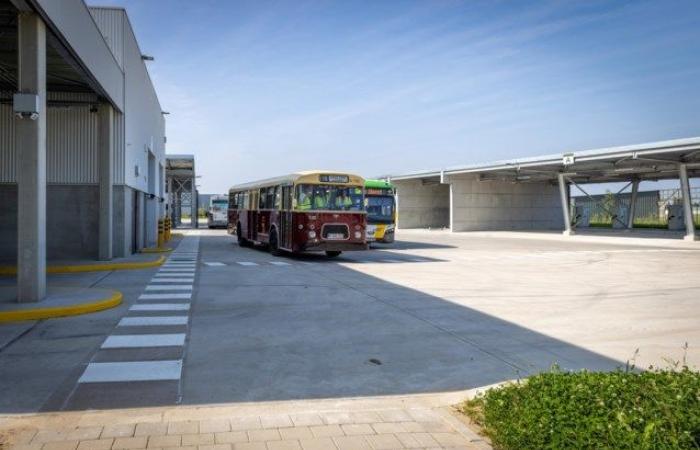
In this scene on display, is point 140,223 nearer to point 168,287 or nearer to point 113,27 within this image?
point 113,27

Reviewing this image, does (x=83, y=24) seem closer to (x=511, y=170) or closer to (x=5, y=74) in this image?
(x=5, y=74)

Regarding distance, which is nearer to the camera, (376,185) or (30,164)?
(30,164)

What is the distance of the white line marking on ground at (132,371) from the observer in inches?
238

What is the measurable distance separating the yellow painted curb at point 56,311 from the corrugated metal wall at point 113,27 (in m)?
11.0

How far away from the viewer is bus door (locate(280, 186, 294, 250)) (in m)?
19.7

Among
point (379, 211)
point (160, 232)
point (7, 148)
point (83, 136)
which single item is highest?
point (83, 136)

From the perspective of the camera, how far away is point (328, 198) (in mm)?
19547

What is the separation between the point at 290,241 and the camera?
19.7 m

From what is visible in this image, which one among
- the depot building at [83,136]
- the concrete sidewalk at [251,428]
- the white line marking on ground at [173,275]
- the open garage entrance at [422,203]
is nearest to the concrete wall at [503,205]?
the open garage entrance at [422,203]

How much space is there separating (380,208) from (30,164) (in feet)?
64.0

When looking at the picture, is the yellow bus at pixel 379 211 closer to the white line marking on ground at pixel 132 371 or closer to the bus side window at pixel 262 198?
the bus side window at pixel 262 198

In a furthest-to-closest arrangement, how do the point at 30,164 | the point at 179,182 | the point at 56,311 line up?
the point at 179,182 → the point at 30,164 → the point at 56,311

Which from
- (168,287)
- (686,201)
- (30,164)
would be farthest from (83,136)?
(686,201)

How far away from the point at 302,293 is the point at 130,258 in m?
8.61
